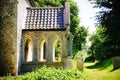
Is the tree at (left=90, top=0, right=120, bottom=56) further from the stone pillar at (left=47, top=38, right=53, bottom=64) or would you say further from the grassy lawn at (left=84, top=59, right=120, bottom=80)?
the stone pillar at (left=47, top=38, right=53, bottom=64)

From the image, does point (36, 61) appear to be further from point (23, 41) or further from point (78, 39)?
point (78, 39)

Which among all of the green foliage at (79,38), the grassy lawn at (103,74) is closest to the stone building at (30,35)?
the grassy lawn at (103,74)

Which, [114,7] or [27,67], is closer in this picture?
[114,7]

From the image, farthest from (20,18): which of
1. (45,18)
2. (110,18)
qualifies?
(110,18)

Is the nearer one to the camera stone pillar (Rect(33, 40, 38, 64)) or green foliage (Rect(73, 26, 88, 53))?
stone pillar (Rect(33, 40, 38, 64))

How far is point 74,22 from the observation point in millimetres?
52656

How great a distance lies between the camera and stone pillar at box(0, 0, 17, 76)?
67.2 feet

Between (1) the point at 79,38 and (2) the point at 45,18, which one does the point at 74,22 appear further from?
(2) the point at 45,18

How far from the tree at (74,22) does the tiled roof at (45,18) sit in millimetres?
25746

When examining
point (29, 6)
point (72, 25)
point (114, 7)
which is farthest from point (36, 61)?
point (72, 25)

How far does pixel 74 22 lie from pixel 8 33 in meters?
32.9

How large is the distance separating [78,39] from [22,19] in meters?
33.1

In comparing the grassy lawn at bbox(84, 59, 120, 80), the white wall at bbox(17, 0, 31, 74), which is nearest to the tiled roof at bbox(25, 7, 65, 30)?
the white wall at bbox(17, 0, 31, 74)

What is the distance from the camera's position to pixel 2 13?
67.6 feet
